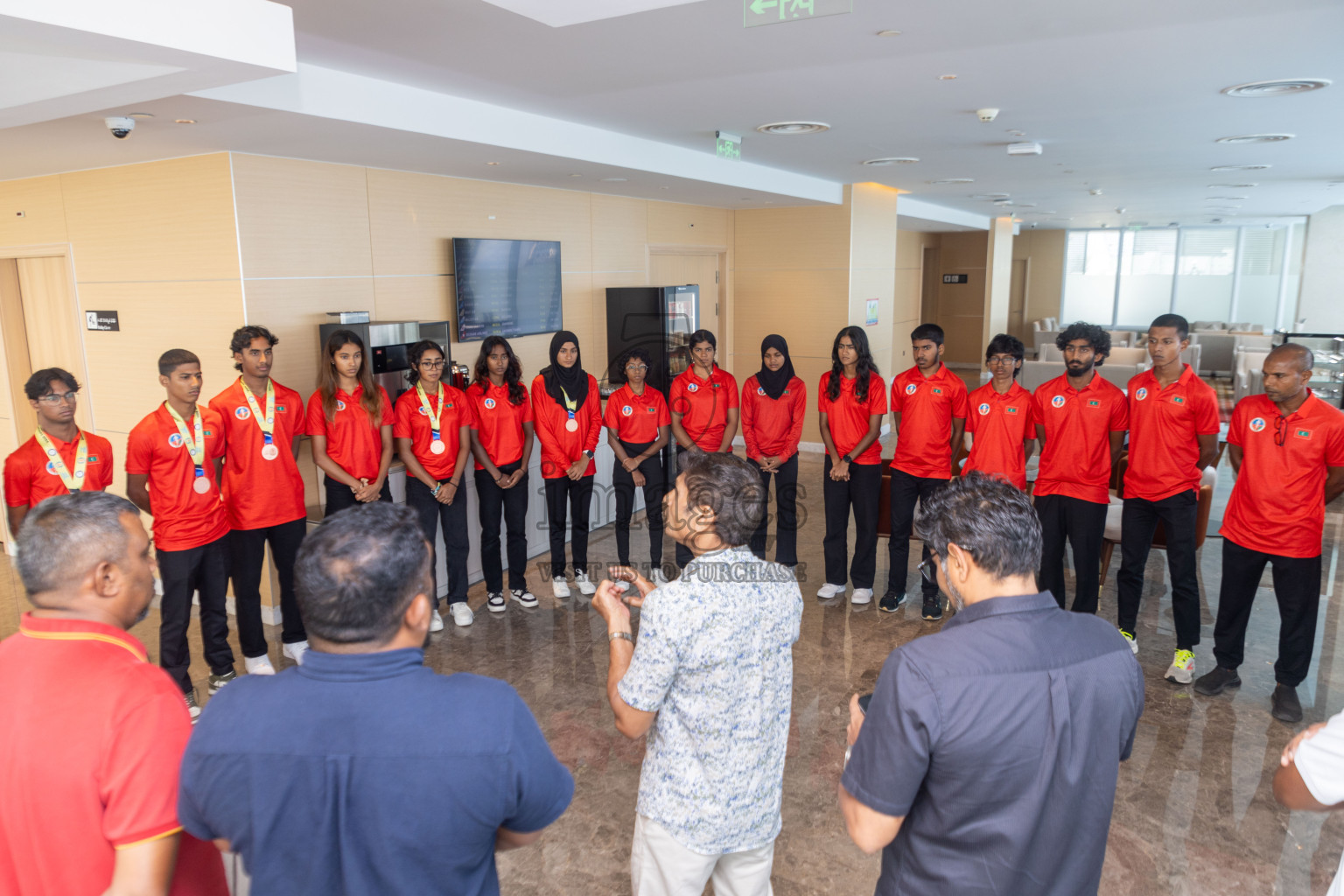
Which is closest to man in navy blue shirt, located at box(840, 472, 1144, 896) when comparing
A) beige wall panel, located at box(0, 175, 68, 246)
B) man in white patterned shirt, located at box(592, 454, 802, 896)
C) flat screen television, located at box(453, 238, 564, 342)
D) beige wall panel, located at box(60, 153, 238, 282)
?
man in white patterned shirt, located at box(592, 454, 802, 896)

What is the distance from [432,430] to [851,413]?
2.51 meters

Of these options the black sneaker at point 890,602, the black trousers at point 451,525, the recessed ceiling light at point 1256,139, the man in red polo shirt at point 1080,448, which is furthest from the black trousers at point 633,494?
the recessed ceiling light at point 1256,139

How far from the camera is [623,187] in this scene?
714cm

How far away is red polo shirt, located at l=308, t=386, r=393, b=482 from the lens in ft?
14.5

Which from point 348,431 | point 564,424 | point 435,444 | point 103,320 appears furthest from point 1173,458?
point 103,320

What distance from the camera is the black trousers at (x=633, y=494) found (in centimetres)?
538

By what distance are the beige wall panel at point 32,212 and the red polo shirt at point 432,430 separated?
2.67 m

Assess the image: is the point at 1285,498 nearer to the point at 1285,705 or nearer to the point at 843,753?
the point at 1285,705

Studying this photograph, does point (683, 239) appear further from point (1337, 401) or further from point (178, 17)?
point (1337, 401)

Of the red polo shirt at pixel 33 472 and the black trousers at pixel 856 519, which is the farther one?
the black trousers at pixel 856 519

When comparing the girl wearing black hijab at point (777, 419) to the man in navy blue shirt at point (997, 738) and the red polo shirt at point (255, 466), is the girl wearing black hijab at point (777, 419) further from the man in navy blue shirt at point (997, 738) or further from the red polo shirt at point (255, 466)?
the man in navy blue shirt at point (997, 738)

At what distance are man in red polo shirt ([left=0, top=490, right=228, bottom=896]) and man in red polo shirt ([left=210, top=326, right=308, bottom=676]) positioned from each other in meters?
2.80

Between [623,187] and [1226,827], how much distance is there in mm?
6000

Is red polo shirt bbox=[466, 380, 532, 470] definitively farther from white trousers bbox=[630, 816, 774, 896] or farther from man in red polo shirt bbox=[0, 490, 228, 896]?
man in red polo shirt bbox=[0, 490, 228, 896]
